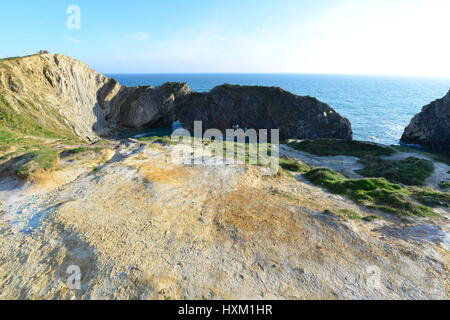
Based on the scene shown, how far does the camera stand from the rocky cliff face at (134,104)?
41.3 meters

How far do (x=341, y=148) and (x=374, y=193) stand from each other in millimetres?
25451

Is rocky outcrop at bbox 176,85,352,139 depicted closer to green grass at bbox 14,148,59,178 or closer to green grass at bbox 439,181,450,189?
green grass at bbox 439,181,450,189

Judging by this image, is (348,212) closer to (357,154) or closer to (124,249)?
(124,249)

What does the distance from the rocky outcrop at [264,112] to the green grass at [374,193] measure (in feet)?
120

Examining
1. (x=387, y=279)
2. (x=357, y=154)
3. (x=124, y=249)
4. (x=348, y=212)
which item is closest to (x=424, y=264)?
(x=387, y=279)

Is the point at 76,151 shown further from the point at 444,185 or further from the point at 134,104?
the point at 134,104

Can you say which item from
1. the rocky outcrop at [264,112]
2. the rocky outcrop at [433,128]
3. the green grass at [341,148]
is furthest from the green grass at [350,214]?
the rocky outcrop at [433,128]

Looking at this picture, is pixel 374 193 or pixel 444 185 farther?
pixel 444 185

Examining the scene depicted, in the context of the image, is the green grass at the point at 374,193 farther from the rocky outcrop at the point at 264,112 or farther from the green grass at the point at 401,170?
the rocky outcrop at the point at 264,112

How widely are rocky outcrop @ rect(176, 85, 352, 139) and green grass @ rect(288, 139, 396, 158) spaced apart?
1220 centimetres

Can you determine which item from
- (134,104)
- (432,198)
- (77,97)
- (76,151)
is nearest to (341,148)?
(432,198)

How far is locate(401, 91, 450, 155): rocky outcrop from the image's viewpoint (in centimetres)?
4416

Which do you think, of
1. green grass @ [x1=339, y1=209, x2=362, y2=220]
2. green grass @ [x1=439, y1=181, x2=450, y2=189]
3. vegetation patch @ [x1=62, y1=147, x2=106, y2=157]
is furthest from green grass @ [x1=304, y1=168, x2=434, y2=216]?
vegetation patch @ [x1=62, y1=147, x2=106, y2=157]

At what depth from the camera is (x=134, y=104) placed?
66.9m
